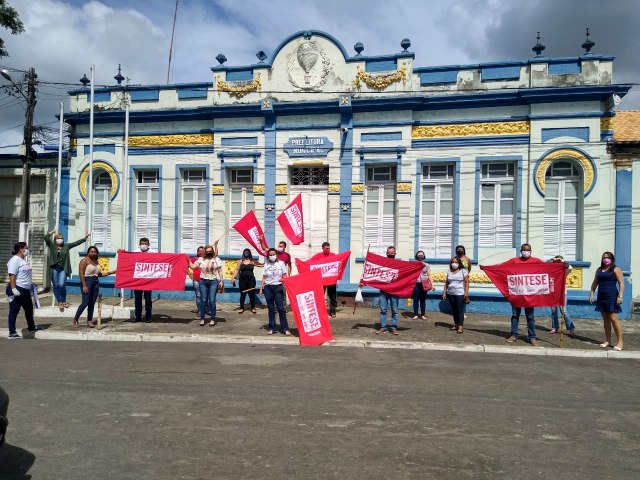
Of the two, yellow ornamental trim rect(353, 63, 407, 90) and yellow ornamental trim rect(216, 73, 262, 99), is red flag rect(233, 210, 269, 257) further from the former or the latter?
yellow ornamental trim rect(353, 63, 407, 90)

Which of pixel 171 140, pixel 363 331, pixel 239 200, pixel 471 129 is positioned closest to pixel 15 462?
pixel 363 331

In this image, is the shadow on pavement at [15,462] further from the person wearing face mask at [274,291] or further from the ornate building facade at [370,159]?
the ornate building facade at [370,159]

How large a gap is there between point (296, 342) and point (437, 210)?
6494 mm

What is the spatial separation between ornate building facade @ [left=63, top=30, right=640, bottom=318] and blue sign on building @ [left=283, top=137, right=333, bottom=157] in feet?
0.13

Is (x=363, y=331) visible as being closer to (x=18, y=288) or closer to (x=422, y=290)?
(x=422, y=290)

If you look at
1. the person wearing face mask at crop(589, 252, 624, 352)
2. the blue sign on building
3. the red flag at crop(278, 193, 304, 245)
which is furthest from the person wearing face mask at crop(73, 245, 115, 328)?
the person wearing face mask at crop(589, 252, 624, 352)

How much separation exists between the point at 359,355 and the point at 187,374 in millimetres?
2901

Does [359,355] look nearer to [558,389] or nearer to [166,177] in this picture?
[558,389]

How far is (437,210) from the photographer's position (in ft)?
45.8

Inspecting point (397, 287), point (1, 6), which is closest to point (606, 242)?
point (397, 287)

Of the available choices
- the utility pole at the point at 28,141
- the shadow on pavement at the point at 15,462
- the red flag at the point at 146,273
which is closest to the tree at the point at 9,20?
the utility pole at the point at 28,141

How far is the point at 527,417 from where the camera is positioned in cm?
536

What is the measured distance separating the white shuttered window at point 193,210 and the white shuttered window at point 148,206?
2.78 ft

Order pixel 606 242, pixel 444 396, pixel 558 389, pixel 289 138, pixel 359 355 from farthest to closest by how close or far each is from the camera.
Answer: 1. pixel 289 138
2. pixel 606 242
3. pixel 359 355
4. pixel 558 389
5. pixel 444 396
